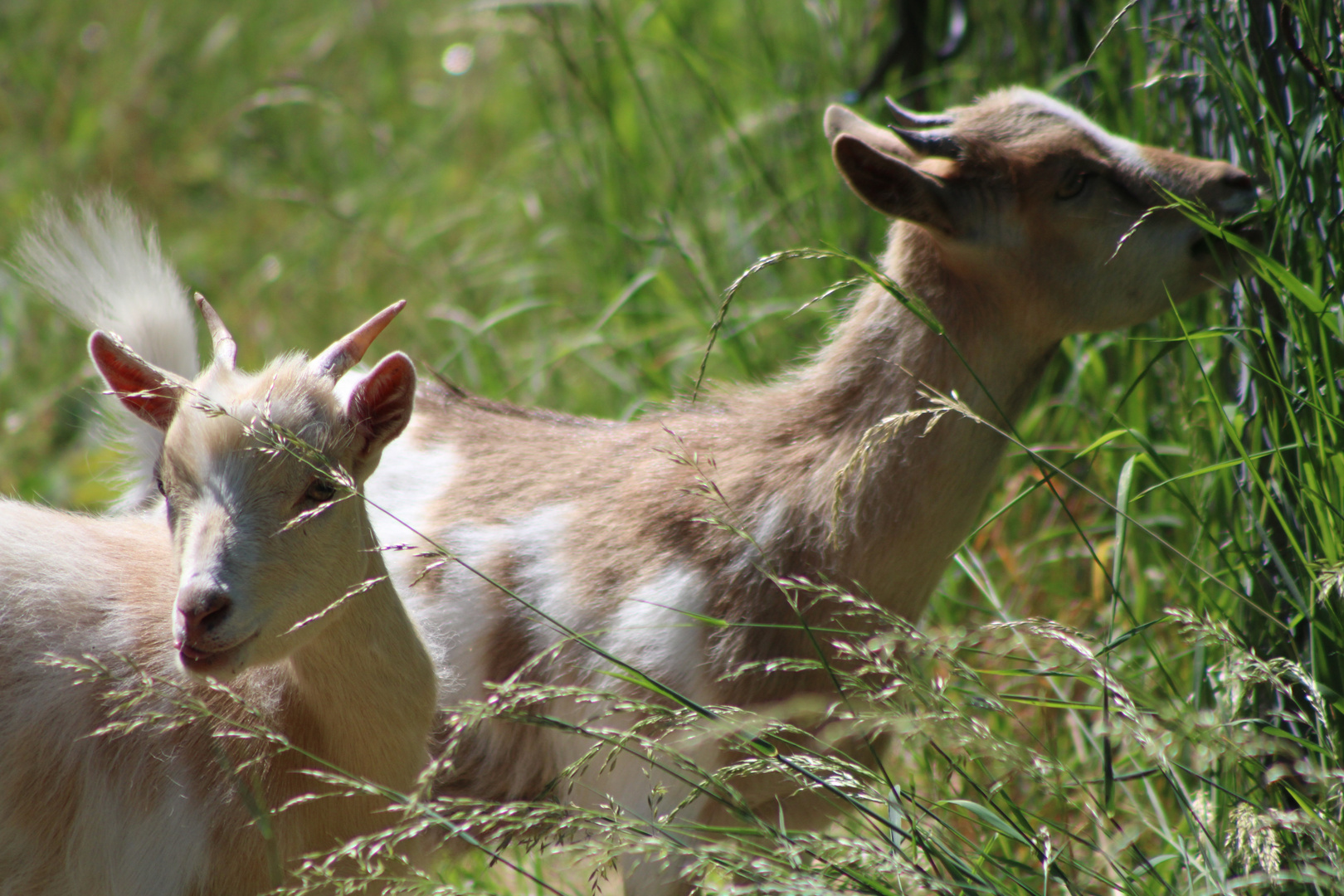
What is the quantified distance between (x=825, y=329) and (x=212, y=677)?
6.74 ft

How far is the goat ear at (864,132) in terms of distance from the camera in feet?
9.41

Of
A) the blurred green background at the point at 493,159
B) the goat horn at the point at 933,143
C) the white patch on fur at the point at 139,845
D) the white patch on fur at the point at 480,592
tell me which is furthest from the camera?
the blurred green background at the point at 493,159

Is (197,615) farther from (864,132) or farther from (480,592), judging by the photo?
(864,132)

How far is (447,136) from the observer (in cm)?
706

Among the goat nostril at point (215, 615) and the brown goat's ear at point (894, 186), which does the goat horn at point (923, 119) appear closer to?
the brown goat's ear at point (894, 186)

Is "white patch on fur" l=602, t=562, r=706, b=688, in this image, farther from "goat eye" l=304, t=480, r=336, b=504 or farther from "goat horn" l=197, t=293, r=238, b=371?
"goat horn" l=197, t=293, r=238, b=371

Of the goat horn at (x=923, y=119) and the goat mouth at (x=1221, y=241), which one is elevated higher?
the goat horn at (x=923, y=119)

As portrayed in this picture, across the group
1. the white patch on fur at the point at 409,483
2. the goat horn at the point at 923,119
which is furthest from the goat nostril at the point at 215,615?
the goat horn at the point at 923,119

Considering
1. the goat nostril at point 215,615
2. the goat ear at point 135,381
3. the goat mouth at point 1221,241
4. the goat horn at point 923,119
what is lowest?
the goat mouth at point 1221,241

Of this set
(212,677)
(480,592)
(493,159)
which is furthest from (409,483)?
(493,159)

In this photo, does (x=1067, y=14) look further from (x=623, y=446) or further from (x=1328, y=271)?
(x=623, y=446)

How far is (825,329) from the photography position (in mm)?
3592

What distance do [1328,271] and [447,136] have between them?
5.49 meters

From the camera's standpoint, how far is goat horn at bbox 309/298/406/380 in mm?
2328
